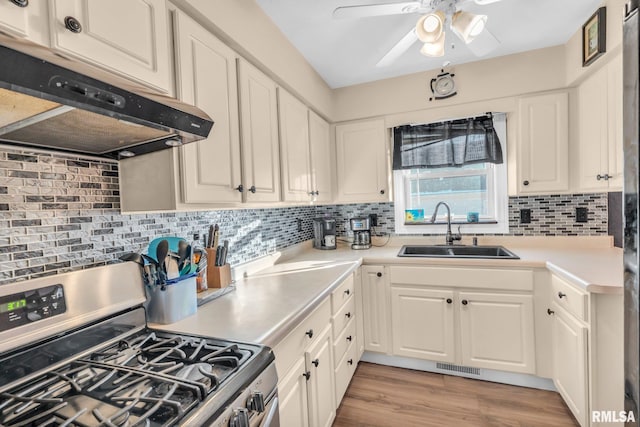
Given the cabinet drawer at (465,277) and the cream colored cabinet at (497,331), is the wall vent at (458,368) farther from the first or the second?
the cabinet drawer at (465,277)

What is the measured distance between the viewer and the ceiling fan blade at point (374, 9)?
1345 millimetres

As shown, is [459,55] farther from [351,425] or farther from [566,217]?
[351,425]

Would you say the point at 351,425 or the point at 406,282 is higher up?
the point at 406,282

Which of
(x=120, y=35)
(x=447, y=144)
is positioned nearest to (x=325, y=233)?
(x=447, y=144)

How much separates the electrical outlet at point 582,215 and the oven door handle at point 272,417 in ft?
8.47

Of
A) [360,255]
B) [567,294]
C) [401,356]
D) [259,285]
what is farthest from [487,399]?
[259,285]

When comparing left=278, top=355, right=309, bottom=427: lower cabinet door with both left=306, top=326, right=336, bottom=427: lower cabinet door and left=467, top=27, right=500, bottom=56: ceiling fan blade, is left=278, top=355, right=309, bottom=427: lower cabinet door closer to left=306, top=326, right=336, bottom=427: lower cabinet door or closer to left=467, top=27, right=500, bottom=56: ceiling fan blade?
left=306, top=326, right=336, bottom=427: lower cabinet door

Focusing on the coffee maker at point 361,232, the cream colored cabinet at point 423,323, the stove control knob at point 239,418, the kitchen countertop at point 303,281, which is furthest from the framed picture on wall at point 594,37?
the stove control knob at point 239,418

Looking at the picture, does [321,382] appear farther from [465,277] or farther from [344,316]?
[465,277]

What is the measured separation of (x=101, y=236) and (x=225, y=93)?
2.51 feet

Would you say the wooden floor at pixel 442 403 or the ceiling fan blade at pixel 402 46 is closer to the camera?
the ceiling fan blade at pixel 402 46

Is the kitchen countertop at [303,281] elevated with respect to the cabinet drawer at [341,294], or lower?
elevated

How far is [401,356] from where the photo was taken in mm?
2260

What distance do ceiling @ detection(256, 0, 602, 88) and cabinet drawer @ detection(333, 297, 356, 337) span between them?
1.70 meters
